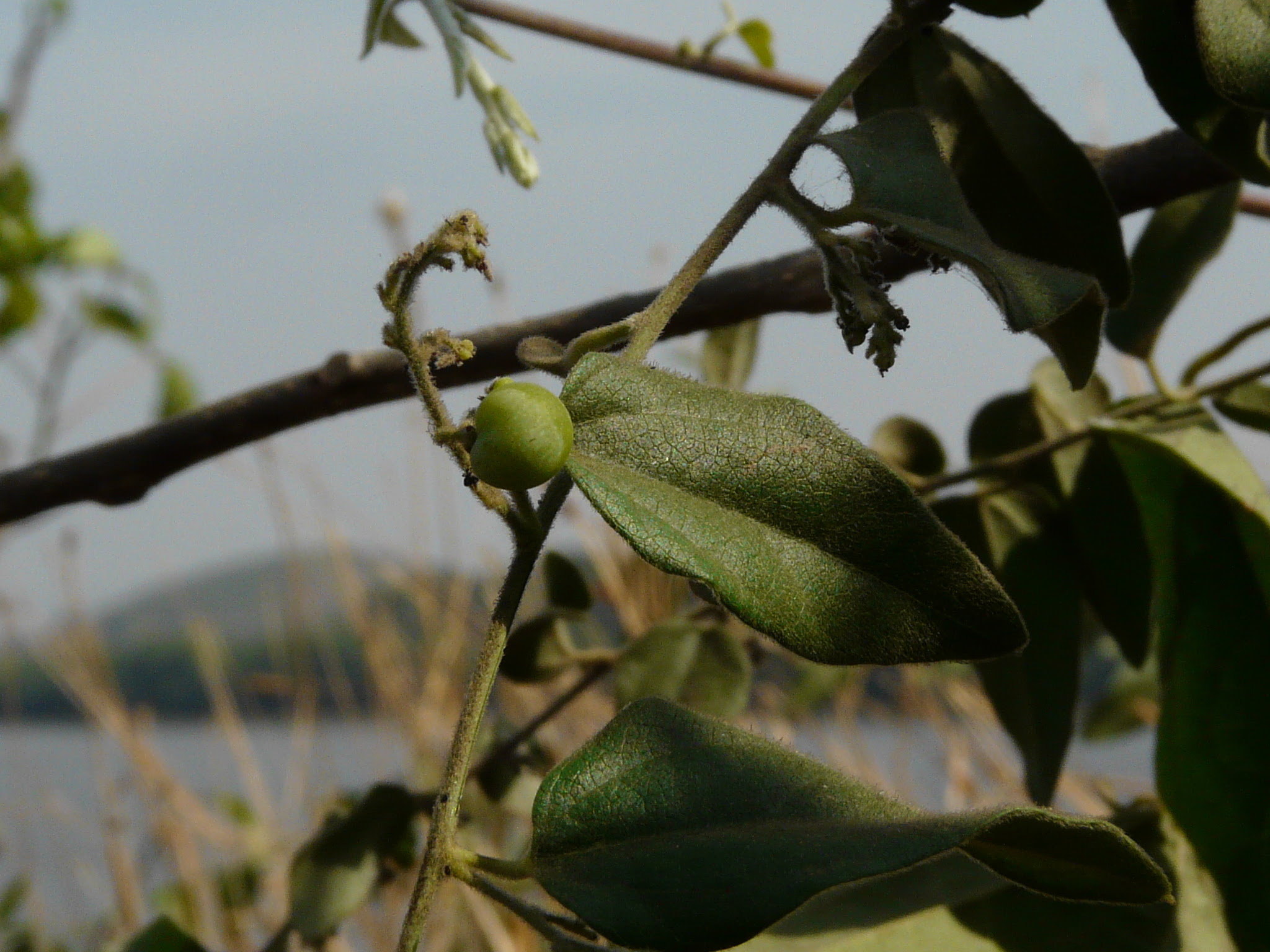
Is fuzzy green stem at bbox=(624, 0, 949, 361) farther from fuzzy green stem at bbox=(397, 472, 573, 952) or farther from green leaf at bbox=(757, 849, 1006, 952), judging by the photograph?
green leaf at bbox=(757, 849, 1006, 952)

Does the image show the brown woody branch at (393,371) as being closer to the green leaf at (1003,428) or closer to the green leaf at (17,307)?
the green leaf at (1003,428)

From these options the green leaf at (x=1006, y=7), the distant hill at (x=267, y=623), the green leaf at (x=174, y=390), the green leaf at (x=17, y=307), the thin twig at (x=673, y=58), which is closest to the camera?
the green leaf at (x=1006, y=7)

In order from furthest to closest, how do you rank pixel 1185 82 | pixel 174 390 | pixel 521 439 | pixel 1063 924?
pixel 174 390
pixel 1063 924
pixel 1185 82
pixel 521 439

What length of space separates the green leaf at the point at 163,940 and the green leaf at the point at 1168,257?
40cm

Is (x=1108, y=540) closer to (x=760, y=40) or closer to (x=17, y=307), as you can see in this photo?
(x=760, y=40)

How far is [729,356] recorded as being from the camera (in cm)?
51

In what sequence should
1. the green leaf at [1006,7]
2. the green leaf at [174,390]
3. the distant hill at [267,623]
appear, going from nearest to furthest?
the green leaf at [1006,7] < the green leaf at [174,390] < the distant hill at [267,623]

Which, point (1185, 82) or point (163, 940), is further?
point (163, 940)

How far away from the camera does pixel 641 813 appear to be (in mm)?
231

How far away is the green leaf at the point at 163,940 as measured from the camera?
43 centimetres

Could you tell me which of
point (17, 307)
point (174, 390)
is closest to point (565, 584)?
point (174, 390)

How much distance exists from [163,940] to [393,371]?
0.22 meters

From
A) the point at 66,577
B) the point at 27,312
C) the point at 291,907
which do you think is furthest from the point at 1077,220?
the point at 66,577

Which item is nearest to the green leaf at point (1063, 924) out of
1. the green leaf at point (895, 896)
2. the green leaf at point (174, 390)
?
the green leaf at point (895, 896)
